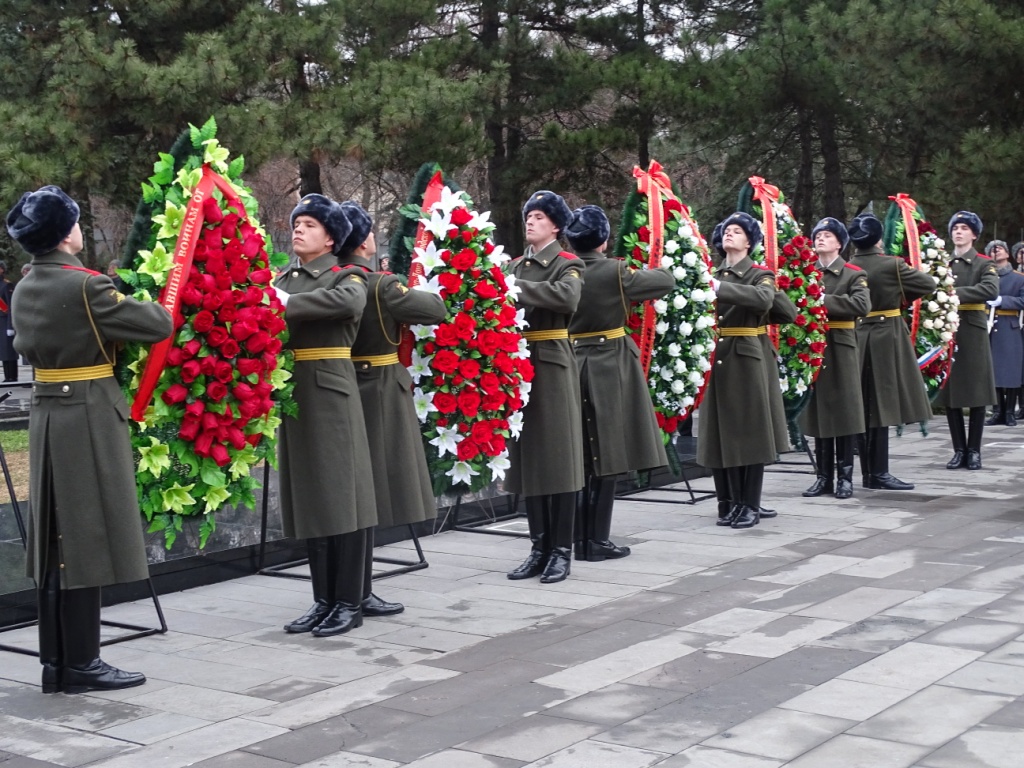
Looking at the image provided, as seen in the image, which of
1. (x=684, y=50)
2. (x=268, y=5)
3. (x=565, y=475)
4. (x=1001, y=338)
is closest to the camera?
(x=565, y=475)

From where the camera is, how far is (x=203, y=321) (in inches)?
230

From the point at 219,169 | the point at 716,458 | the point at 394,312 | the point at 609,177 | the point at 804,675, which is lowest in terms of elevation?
the point at 804,675

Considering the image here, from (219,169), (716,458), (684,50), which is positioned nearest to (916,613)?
(716,458)

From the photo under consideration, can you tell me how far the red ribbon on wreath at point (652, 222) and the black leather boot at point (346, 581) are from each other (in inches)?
110

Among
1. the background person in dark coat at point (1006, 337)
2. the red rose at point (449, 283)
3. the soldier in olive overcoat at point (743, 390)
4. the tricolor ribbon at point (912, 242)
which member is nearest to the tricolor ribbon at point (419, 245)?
the red rose at point (449, 283)

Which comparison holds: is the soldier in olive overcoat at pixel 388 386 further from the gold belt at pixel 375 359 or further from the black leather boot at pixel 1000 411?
Result: the black leather boot at pixel 1000 411

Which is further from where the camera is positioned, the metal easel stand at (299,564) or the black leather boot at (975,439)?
the black leather boot at (975,439)

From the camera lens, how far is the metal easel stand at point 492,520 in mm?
9164

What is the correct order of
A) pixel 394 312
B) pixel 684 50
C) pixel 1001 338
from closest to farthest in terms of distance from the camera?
pixel 394 312, pixel 1001 338, pixel 684 50

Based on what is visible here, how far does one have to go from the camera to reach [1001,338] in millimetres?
15156

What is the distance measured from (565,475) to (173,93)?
10.6m

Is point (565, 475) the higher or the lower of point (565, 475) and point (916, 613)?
the higher

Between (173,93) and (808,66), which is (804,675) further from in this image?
Result: (808,66)

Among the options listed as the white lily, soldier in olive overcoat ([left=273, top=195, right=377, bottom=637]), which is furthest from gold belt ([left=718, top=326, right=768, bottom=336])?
soldier in olive overcoat ([left=273, top=195, right=377, bottom=637])
